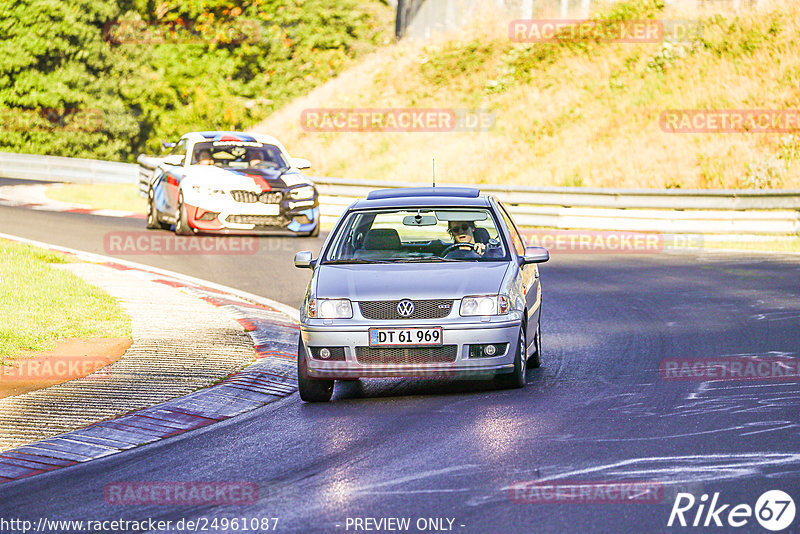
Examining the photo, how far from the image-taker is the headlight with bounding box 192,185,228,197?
20.4 m

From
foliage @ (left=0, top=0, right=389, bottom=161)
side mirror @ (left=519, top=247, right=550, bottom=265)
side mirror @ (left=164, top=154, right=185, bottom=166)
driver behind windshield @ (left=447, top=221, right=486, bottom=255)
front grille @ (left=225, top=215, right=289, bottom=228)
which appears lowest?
front grille @ (left=225, top=215, right=289, bottom=228)

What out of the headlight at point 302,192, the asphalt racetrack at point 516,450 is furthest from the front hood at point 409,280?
the headlight at point 302,192

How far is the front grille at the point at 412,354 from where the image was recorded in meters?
9.40

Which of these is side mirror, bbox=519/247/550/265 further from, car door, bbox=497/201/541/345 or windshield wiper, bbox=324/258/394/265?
windshield wiper, bbox=324/258/394/265

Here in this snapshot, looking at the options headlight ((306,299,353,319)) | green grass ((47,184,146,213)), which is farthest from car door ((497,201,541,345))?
green grass ((47,184,146,213))

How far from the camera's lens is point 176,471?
24.6 feet

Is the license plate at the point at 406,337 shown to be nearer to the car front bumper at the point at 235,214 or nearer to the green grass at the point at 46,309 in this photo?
the green grass at the point at 46,309

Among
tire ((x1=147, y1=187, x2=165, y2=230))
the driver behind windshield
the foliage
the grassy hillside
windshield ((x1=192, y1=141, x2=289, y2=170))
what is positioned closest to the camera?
the driver behind windshield

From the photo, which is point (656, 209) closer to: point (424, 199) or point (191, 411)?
point (424, 199)

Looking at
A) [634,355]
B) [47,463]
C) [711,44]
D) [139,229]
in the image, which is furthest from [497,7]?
[47,463]

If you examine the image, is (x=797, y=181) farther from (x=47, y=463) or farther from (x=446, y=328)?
(x=47, y=463)

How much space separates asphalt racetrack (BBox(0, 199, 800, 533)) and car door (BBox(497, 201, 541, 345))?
1.44ft

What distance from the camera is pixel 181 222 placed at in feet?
68.5

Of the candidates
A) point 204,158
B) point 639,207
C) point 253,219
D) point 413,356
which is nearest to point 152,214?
point 204,158
